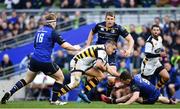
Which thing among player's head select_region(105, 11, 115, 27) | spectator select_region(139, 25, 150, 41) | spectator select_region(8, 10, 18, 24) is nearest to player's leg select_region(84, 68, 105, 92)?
player's head select_region(105, 11, 115, 27)

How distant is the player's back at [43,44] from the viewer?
54.3 ft

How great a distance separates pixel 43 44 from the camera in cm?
1659

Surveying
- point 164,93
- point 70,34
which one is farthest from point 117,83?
Result: point 70,34

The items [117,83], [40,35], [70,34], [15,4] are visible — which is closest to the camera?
[40,35]

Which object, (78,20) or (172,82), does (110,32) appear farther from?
(78,20)

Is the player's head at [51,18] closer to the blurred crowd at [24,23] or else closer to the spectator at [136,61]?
the spectator at [136,61]

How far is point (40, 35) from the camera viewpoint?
16578mm

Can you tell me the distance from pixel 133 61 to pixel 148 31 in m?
1.65

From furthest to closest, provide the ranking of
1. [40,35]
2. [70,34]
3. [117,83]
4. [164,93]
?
1. [70,34]
2. [164,93]
3. [117,83]
4. [40,35]

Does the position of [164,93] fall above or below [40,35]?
below

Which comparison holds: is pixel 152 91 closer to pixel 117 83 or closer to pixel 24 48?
pixel 117 83

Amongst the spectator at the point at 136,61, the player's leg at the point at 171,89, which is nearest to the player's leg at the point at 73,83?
the player's leg at the point at 171,89

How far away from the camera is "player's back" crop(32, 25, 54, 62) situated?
16547 millimetres

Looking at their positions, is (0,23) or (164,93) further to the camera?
(0,23)
